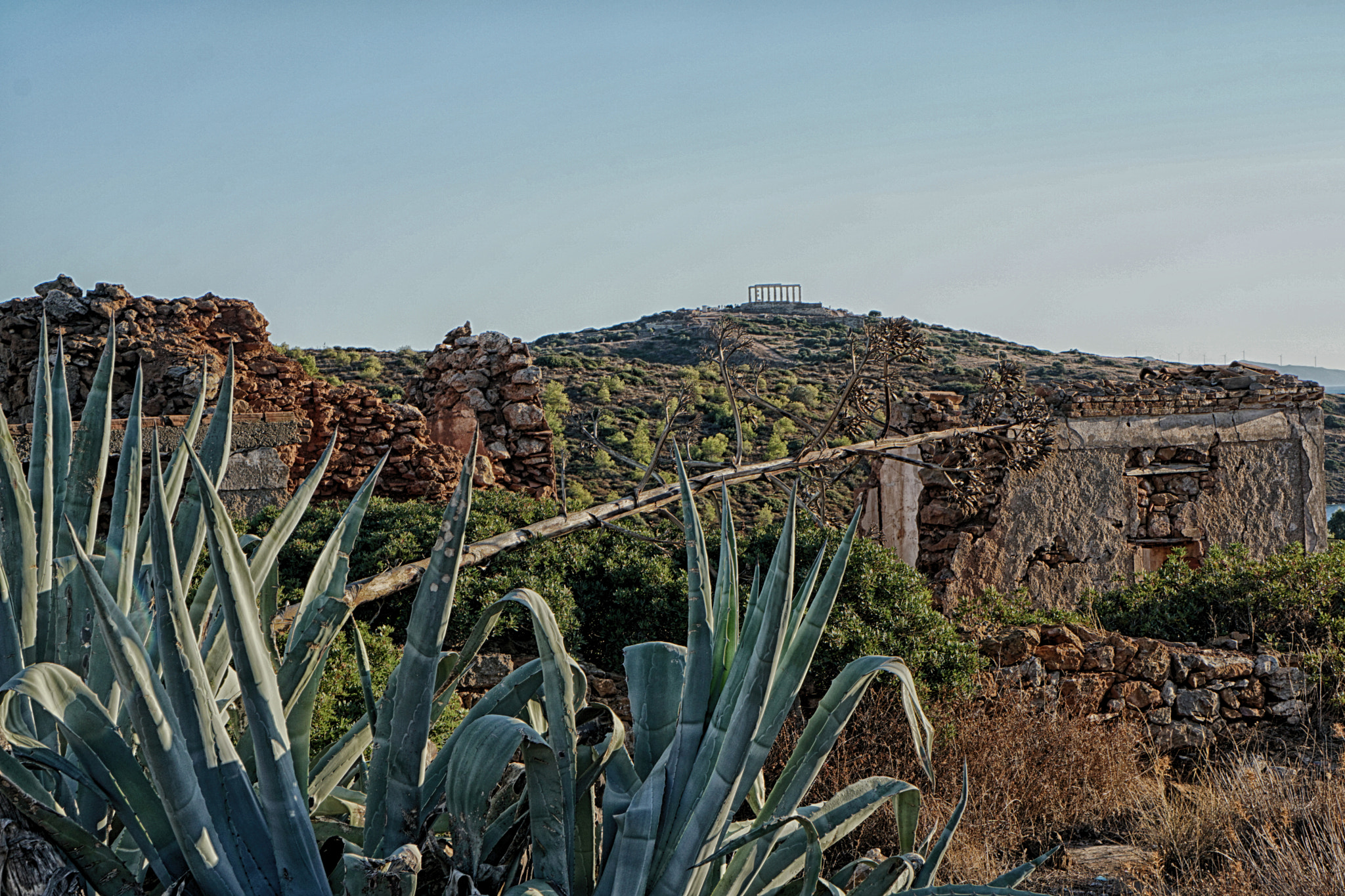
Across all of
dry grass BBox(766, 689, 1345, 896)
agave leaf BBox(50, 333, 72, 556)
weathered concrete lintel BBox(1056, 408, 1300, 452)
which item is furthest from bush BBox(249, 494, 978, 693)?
weathered concrete lintel BBox(1056, 408, 1300, 452)

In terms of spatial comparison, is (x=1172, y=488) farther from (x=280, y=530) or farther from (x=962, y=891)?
(x=280, y=530)

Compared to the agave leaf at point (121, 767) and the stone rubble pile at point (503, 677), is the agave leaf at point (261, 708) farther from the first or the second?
the stone rubble pile at point (503, 677)

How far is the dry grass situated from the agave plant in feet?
7.57

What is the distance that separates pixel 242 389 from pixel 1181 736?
653 centimetres

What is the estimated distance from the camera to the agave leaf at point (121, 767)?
138cm

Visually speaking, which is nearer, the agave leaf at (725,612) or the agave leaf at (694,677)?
the agave leaf at (694,677)

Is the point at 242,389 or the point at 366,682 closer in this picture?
the point at 366,682

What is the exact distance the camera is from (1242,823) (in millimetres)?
4195

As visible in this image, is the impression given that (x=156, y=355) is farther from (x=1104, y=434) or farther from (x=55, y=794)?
(x=1104, y=434)

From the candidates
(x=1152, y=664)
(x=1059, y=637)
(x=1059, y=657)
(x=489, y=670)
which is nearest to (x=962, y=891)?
(x=489, y=670)

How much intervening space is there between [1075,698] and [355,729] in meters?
4.79

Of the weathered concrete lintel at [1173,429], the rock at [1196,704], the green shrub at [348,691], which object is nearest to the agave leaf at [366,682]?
the green shrub at [348,691]

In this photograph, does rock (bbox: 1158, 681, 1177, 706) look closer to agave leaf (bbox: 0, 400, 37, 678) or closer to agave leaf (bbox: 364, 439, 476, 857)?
agave leaf (bbox: 364, 439, 476, 857)

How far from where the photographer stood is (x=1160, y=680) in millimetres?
5969
